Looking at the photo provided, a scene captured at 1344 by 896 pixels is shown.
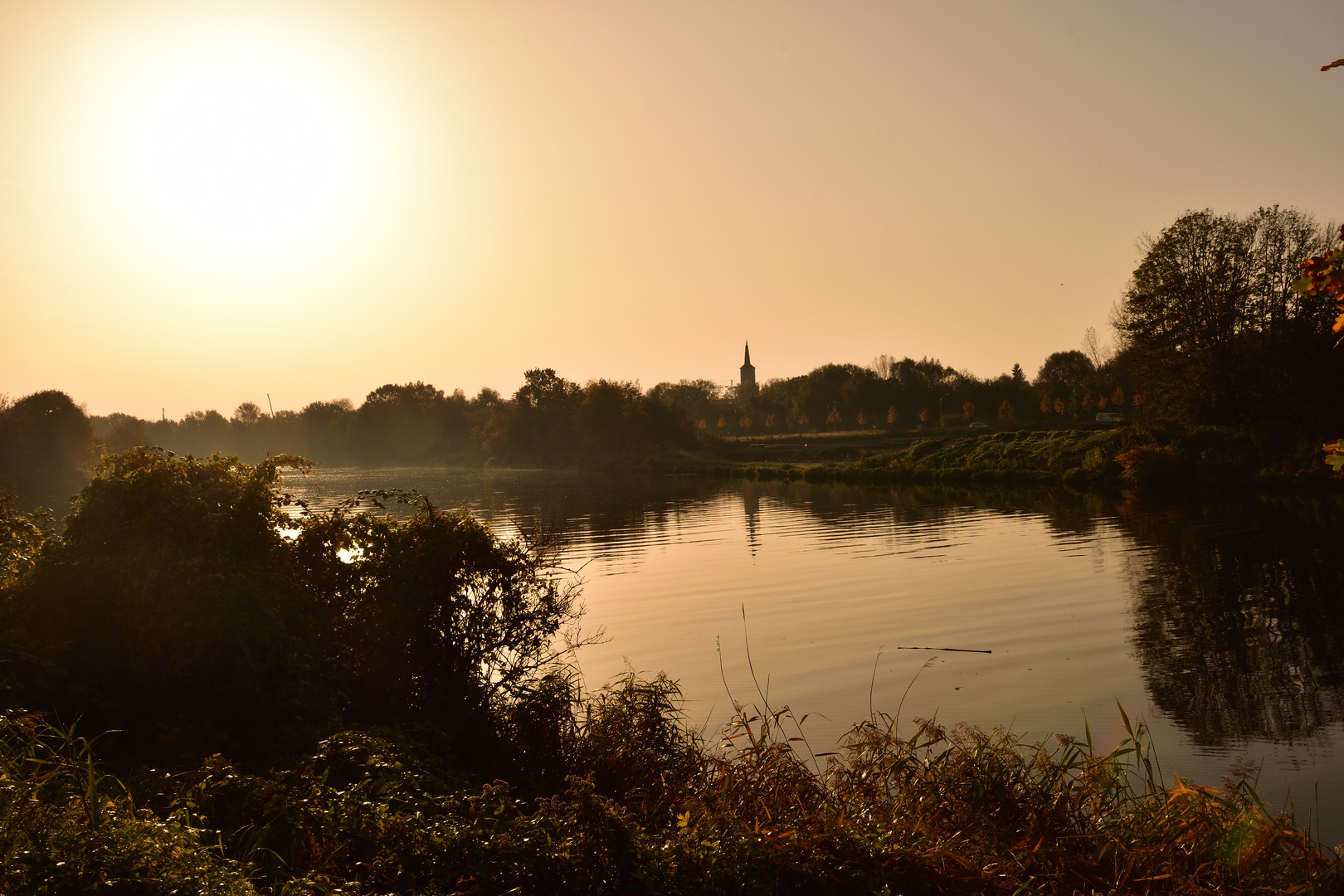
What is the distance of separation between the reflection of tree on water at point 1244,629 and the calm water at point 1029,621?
2.2 inches

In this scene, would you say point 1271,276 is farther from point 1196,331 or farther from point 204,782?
point 204,782

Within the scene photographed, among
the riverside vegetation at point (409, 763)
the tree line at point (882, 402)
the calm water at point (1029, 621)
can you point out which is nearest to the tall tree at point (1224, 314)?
the tree line at point (882, 402)

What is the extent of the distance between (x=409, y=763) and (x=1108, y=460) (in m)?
49.7

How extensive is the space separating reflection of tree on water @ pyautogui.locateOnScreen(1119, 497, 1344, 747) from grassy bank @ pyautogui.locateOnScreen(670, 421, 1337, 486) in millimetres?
17051

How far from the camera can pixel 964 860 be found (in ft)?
20.0

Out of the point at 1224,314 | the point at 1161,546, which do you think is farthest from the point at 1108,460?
the point at 1161,546

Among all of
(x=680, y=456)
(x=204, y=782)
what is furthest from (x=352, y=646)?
(x=680, y=456)

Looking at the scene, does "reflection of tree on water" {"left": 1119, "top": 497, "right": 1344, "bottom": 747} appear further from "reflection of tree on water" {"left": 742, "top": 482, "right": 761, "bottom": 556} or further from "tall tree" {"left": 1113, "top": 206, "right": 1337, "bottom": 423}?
"tall tree" {"left": 1113, "top": 206, "right": 1337, "bottom": 423}

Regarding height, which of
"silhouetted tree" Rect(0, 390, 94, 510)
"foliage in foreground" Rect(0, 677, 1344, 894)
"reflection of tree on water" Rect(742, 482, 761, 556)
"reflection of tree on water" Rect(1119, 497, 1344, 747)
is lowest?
"reflection of tree on water" Rect(1119, 497, 1344, 747)

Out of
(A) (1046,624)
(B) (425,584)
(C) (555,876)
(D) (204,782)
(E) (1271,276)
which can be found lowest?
(A) (1046,624)

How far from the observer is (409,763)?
760 cm

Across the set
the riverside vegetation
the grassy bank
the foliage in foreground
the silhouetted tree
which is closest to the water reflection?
the riverside vegetation

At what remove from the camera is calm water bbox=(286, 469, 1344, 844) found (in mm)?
11492

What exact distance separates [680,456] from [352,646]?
7937 centimetres
